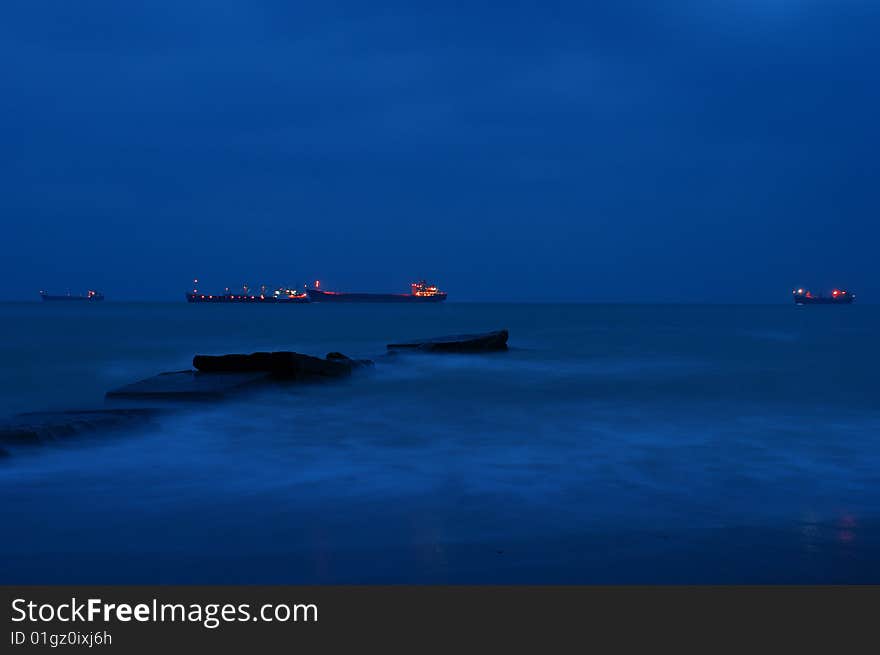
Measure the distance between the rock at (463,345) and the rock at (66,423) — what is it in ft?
53.4

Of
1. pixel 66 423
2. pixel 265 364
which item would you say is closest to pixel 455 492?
pixel 66 423

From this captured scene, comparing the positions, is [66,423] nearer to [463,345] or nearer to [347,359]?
[347,359]

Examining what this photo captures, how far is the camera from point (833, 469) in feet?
27.5

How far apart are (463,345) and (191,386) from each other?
15297 mm

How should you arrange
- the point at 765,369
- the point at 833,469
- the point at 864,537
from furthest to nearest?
the point at 765,369, the point at 833,469, the point at 864,537

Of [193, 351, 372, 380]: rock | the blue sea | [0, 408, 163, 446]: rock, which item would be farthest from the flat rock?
[0, 408, 163, 446]: rock

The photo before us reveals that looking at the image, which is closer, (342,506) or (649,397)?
(342,506)

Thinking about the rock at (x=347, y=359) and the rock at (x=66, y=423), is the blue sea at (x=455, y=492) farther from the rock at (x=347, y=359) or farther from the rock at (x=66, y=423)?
the rock at (x=347, y=359)

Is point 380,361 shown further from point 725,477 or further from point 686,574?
point 686,574

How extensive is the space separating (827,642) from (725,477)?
4331mm

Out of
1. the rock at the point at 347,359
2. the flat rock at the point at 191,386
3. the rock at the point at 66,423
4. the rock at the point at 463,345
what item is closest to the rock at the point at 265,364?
the flat rock at the point at 191,386

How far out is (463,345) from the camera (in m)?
28.2

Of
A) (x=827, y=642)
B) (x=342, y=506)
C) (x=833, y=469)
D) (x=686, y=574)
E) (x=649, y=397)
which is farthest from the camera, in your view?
(x=649, y=397)

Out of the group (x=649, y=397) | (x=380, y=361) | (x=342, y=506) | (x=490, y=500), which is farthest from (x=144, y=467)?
(x=380, y=361)
